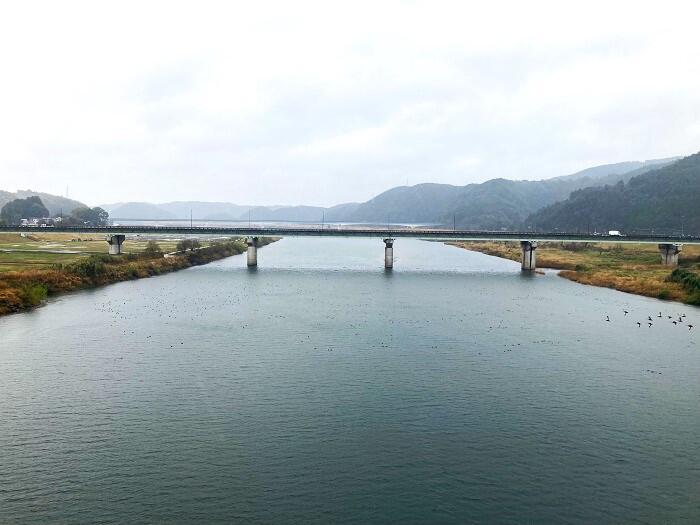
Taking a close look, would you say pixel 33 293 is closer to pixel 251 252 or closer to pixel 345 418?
pixel 345 418

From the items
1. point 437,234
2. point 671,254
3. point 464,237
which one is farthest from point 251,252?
point 671,254

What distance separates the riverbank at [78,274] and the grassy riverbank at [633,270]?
87.4 m

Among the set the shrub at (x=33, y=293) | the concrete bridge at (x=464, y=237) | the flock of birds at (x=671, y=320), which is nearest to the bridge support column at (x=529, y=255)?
the concrete bridge at (x=464, y=237)

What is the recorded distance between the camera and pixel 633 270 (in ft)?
368

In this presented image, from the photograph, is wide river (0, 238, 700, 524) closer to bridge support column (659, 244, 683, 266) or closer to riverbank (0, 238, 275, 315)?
riverbank (0, 238, 275, 315)

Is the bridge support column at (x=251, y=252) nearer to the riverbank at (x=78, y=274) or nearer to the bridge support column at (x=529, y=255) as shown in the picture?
the riverbank at (x=78, y=274)

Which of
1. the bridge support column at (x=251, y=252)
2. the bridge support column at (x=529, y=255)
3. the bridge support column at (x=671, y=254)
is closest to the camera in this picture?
the bridge support column at (x=671, y=254)

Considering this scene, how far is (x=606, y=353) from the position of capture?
1943 inches

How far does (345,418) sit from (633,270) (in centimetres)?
9973

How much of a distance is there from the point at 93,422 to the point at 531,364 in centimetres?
3411

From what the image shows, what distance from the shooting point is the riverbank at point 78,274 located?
6688 centimetres

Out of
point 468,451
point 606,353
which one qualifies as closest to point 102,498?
point 468,451

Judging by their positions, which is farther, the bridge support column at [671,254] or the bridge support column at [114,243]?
the bridge support column at [114,243]

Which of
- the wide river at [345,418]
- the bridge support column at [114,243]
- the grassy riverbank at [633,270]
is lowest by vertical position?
the wide river at [345,418]
